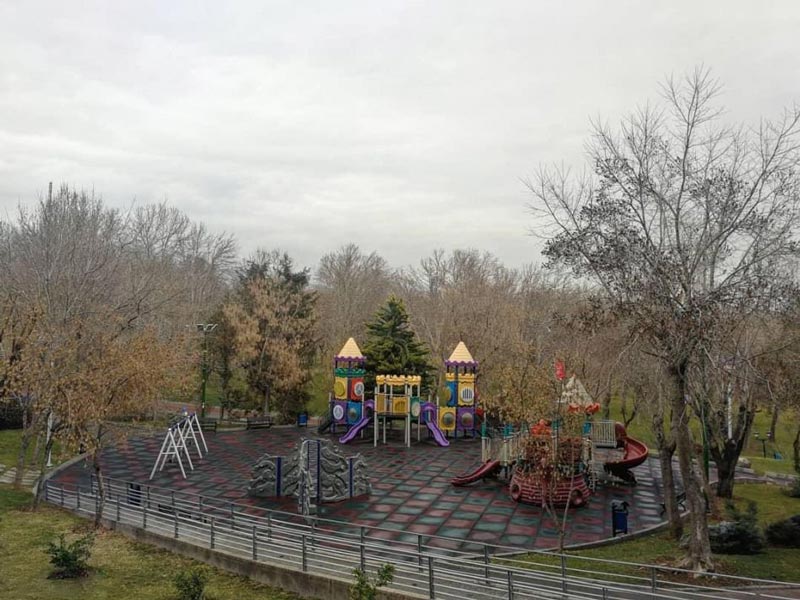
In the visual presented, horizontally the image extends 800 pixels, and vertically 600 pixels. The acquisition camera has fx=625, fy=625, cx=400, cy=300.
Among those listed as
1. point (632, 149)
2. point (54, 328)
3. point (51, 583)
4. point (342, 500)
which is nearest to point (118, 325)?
point (54, 328)

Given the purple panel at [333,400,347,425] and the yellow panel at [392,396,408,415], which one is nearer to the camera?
the yellow panel at [392,396,408,415]

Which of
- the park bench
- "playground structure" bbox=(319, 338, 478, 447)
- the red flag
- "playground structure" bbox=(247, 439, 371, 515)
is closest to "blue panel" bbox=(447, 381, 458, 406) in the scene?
"playground structure" bbox=(319, 338, 478, 447)

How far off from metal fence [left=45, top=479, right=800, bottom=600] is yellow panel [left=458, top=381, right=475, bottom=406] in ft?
53.9

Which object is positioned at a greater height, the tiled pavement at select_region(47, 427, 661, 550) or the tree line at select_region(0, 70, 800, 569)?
the tree line at select_region(0, 70, 800, 569)

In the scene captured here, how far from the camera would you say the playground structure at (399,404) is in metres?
30.5

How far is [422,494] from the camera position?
19.7m

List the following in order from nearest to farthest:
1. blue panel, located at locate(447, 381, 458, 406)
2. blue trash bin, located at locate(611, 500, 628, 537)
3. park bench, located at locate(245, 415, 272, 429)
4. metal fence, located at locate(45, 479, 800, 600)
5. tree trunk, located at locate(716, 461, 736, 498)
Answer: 1. metal fence, located at locate(45, 479, 800, 600)
2. blue trash bin, located at locate(611, 500, 628, 537)
3. tree trunk, located at locate(716, 461, 736, 498)
4. blue panel, located at locate(447, 381, 458, 406)
5. park bench, located at locate(245, 415, 272, 429)

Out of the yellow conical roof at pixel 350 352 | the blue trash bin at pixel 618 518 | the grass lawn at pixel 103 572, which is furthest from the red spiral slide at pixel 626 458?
the yellow conical roof at pixel 350 352

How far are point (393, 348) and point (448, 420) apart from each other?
22.8ft

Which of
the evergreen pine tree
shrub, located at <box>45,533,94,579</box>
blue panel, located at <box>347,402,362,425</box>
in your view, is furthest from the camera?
the evergreen pine tree

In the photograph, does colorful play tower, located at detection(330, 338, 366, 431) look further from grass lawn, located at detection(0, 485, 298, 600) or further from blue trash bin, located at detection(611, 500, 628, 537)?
blue trash bin, located at detection(611, 500, 628, 537)

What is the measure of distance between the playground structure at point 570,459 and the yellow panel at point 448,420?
6.36 meters

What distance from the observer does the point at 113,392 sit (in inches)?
660

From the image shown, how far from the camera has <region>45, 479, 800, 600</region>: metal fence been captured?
9914 mm
